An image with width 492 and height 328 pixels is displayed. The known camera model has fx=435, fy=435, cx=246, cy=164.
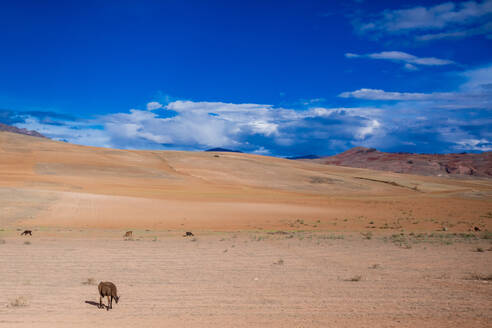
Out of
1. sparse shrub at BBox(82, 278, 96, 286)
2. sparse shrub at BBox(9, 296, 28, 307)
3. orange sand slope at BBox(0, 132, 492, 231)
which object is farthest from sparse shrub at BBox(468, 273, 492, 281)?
orange sand slope at BBox(0, 132, 492, 231)

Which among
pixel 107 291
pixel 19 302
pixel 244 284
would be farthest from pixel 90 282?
pixel 244 284

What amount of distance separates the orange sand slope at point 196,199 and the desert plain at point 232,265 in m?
0.33

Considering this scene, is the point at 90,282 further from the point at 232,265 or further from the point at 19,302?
the point at 232,265

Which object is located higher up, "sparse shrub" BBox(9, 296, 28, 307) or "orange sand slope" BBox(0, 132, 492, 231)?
"orange sand slope" BBox(0, 132, 492, 231)

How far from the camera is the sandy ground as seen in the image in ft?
30.1

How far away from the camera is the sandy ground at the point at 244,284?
361 inches

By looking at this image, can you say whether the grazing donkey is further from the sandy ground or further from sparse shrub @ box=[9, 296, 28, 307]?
sparse shrub @ box=[9, 296, 28, 307]

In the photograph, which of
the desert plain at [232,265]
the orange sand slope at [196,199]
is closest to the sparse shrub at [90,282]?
the desert plain at [232,265]

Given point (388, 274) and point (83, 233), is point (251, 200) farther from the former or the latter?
point (388, 274)

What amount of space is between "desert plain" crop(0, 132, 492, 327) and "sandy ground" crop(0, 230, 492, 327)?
0.14 ft

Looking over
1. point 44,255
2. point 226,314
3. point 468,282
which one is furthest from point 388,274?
point 44,255

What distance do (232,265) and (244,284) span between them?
3.16 m

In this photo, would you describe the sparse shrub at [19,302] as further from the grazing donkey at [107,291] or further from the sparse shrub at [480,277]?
the sparse shrub at [480,277]

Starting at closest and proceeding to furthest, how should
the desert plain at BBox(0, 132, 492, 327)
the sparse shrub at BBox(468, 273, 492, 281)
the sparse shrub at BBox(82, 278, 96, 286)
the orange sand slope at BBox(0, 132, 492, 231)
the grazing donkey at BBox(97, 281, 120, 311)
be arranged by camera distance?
the desert plain at BBox(0, 132, 492, 327) < the grazing donkey at BBox(97, 281, 120, 311) < the sparse shrub at BBox(82, 278, 96, 286) < the sparse shrub at BBox(468, 273, 492, 281) < the orange sand slope at BBox(0, 132, 492, 231)
